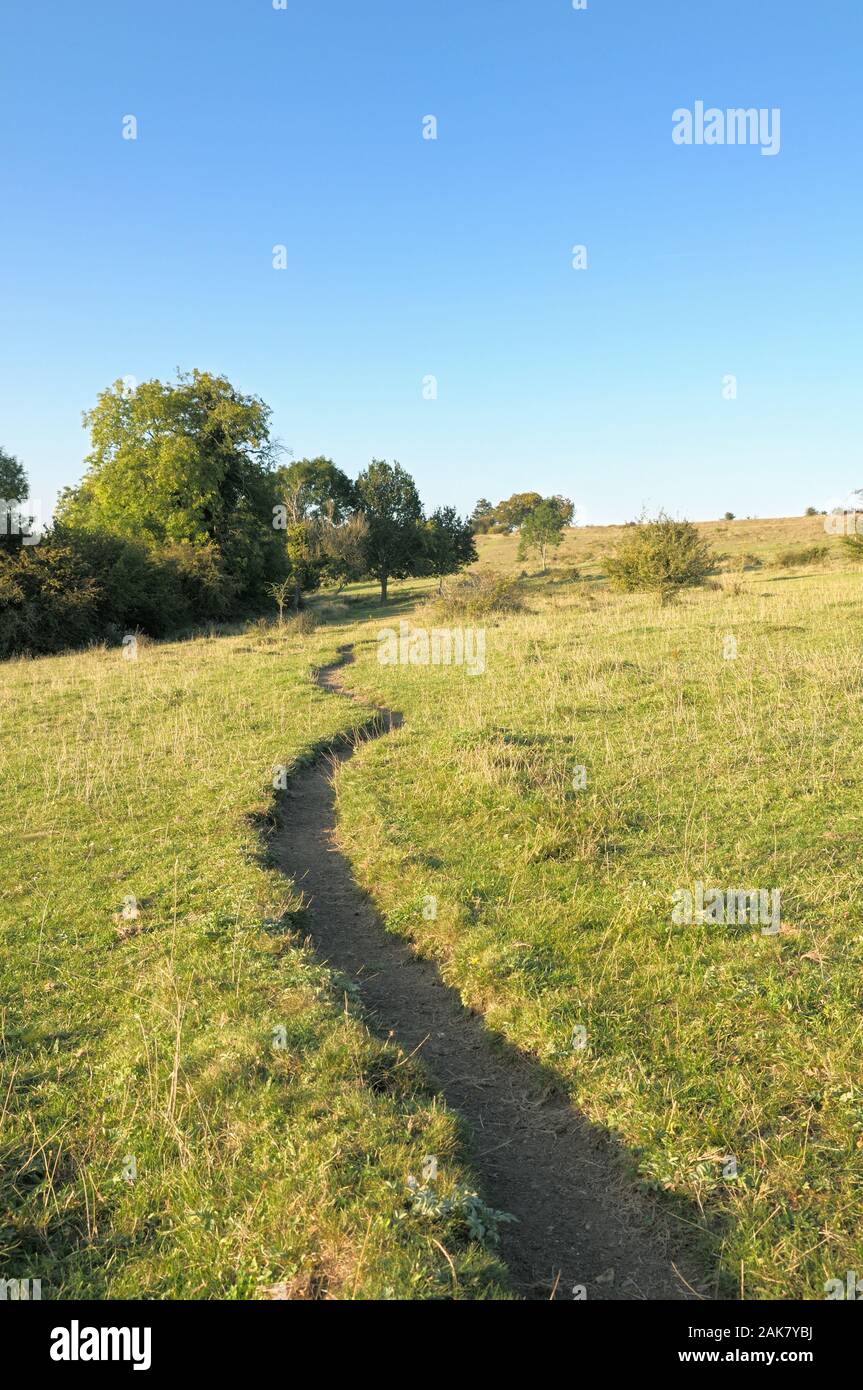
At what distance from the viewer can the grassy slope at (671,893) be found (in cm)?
470

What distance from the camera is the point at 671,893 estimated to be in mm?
7840

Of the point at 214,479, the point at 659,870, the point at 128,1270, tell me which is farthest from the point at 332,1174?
the point at 214,479

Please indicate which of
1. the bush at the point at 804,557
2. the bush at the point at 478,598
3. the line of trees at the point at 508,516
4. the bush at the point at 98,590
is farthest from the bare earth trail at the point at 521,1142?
the line of trees at the point at 508,516

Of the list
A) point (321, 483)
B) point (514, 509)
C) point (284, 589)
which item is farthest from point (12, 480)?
point (514, 509)

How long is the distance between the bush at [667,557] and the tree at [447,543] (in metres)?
20.0

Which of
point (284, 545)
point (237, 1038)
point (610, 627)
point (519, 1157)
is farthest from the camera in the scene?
point (284, 545)

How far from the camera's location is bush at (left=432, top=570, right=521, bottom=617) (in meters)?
32.6

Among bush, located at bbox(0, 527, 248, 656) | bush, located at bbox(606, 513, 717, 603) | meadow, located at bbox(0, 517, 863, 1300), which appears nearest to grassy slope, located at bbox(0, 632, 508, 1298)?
meadow, located at bbox(0, 517, 863, 1300)

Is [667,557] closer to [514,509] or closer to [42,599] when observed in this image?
[42,599]

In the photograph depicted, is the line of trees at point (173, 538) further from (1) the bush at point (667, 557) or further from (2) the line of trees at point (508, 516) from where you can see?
(2) the line of trees at point (508, 516)
